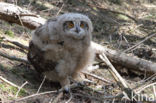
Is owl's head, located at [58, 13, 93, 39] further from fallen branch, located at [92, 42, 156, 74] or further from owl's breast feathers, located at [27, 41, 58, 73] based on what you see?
fallen branch, located at [92, 42, 156, 74]

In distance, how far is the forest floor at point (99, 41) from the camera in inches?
163

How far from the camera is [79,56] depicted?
437 cm

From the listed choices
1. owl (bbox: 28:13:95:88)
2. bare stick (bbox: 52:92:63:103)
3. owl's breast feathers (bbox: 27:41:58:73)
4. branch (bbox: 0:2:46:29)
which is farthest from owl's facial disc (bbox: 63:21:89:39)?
branch (bbox: 0:2:46:29)

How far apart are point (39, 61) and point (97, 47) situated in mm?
1782

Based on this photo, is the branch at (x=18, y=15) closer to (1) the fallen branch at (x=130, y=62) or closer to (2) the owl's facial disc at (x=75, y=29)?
(1) the fallen branch at (x=130, y=62)

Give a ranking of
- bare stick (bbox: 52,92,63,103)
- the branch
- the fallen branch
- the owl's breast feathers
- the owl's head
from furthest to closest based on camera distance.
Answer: the branch, the fallen branch, the owl's breast feathers, the owl's head, bare stick (bbox: 52,92,63,103)

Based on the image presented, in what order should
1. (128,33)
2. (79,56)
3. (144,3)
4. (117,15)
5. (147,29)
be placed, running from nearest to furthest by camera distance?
(79,56) → (128,33) → (147,29) → (117,15) → (144,3)

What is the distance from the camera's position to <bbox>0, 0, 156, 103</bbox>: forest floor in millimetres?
4137

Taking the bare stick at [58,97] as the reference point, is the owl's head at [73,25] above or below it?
above

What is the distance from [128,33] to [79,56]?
157 inches

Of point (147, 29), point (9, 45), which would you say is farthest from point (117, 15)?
point (9, 45)

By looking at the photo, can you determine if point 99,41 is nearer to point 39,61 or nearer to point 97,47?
point 97,47

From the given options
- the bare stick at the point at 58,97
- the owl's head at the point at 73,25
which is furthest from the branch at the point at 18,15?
the bare stick at the point at 58,97

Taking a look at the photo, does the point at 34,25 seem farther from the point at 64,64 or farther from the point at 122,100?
the point at 122,100
